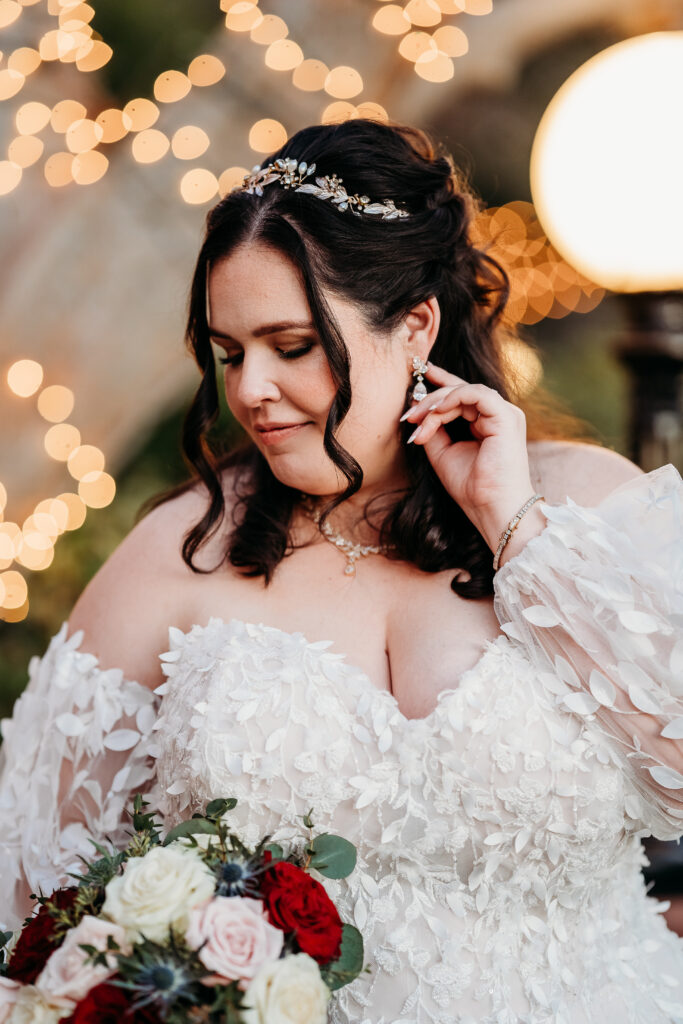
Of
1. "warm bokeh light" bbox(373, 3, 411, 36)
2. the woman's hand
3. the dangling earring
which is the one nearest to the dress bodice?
the woman's hand

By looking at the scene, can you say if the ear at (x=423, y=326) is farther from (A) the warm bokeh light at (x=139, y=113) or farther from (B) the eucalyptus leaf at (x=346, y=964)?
(A) the warm bokeh light at (x=139, y=113)

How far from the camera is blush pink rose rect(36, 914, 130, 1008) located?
1065mm

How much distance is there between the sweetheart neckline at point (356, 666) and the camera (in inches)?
63.1

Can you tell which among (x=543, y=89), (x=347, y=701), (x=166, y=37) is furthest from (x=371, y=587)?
(x=543, y=89)

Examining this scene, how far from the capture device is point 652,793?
1602mm

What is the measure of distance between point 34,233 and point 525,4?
2.07 meters

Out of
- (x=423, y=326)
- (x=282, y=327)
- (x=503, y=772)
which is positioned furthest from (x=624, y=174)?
(x=503, y=772)

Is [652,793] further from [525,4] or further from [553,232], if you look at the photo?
[525,4]

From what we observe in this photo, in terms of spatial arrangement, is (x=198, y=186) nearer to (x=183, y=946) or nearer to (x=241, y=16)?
(x=241, y=16)

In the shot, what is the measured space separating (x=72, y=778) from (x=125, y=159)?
8.44 ft

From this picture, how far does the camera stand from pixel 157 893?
1.08 meters

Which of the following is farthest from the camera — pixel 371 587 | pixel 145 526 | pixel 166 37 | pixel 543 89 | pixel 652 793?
pixel 543 89

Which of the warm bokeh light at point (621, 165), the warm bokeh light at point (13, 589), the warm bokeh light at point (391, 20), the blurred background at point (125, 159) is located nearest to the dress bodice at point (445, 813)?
the warm bokeh light at point (621, 165)

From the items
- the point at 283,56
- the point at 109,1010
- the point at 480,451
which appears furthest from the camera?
the point at 283,56
